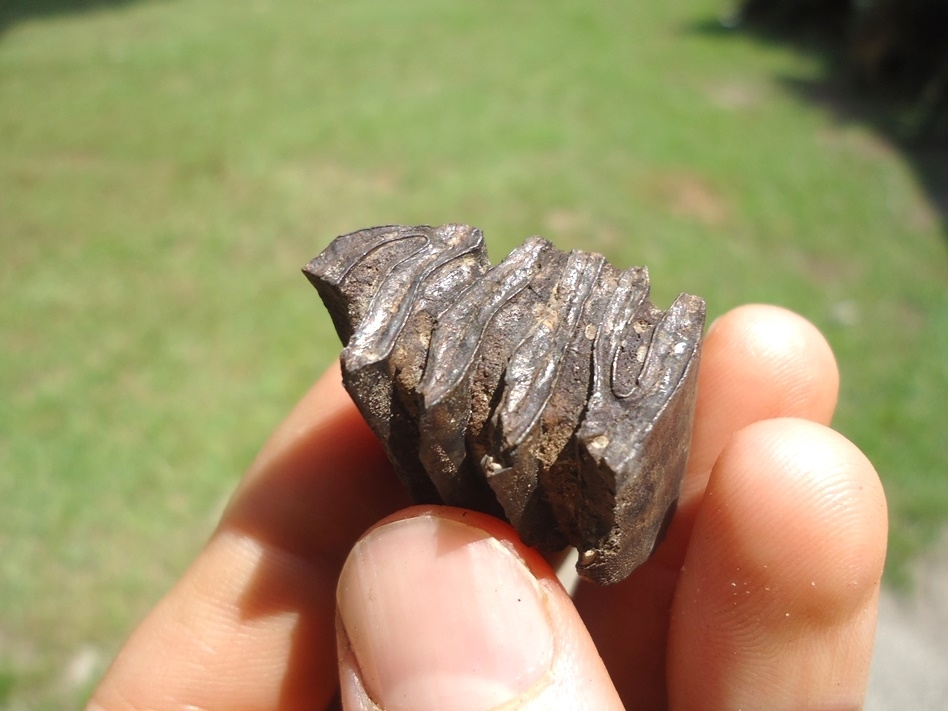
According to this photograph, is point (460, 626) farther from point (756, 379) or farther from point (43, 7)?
point (43, 7)

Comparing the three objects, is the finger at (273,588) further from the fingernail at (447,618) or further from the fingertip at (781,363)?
the fingertip at (781,363)

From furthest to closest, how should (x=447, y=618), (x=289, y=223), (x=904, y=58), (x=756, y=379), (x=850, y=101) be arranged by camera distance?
(x=904, y=58) → (x=850, y=101) → (x=289, y=223) → (x=756, y=379) → (x=447, y=618)

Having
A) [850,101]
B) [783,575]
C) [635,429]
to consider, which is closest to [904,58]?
[850,101]

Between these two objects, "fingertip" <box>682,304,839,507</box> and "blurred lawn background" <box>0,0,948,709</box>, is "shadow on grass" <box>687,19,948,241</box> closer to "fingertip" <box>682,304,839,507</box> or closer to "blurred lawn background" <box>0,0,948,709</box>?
"blurred lawn background" <box>0,0,948,709</box>

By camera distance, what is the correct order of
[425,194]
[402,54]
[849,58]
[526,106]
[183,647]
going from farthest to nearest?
[849,58] → [402,54] → [526,106] → [425,194] → [183,647]

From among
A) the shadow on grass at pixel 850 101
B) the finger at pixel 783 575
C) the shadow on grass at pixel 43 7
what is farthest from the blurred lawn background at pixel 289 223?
the finger at pixel 783 575

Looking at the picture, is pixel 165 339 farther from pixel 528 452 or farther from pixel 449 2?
pixel 449 2

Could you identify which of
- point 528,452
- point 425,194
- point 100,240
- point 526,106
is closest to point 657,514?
point 528,452
